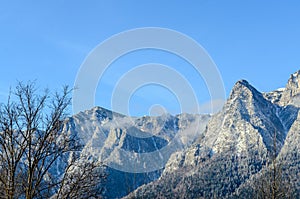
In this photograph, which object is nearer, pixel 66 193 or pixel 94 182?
pixel 66 193

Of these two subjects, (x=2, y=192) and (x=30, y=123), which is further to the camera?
(x=30, y=123)

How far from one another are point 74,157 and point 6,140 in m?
2.92

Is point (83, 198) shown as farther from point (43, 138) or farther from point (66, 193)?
point (43, 138)

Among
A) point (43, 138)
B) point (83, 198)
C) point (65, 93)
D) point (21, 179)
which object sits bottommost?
point (83, 198)

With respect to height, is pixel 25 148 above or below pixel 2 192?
above

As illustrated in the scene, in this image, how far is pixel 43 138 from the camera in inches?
655

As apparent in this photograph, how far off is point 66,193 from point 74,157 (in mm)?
1479

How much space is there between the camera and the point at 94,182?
690 inches

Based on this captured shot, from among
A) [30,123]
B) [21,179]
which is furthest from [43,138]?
[21,179]

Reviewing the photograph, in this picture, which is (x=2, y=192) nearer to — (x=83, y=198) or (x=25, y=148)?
(x=25, y=148)

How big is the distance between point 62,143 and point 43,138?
948 mm

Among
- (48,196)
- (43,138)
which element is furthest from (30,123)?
(48,196)

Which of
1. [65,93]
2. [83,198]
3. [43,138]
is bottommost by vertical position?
[83,198]

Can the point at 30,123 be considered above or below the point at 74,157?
above
